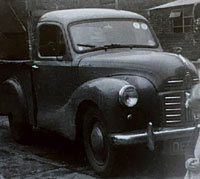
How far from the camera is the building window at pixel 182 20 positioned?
1655 cm

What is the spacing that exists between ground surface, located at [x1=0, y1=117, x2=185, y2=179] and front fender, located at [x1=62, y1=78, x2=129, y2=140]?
49cm

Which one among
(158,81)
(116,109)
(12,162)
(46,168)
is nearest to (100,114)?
(116,109)

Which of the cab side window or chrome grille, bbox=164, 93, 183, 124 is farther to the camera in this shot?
the cab side window

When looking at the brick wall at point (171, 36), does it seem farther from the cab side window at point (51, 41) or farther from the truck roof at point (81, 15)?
the cab side window at point (51, 41)

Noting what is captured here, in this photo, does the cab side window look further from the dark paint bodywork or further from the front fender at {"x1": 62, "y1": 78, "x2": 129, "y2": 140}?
the front fender at {"x1": 62, "y1": 78, "x2": 129, "y2": 140}

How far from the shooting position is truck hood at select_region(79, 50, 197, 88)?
5359 millimetres

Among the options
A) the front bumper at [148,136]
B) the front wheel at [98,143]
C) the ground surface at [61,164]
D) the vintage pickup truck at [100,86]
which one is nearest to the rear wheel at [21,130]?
the vintage pickup truck at [100,86]

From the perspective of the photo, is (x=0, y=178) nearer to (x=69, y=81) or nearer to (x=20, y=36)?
(x=69, y=81)

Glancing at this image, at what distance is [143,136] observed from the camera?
16.7ft

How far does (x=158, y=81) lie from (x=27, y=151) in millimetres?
2690

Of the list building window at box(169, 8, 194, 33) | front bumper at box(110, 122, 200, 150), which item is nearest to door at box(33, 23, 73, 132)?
front bumper at box(110, 122, 200, 150)

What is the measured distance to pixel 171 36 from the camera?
17.6 metres

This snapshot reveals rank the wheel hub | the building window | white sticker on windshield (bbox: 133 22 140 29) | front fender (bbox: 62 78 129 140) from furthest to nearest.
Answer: the building window, white sticker on windshield (bbox: 133 22 140 29), the wheel hub, front fender (bbox: 62 78 129 140)

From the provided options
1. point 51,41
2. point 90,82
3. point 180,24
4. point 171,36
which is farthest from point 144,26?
point 171,36
